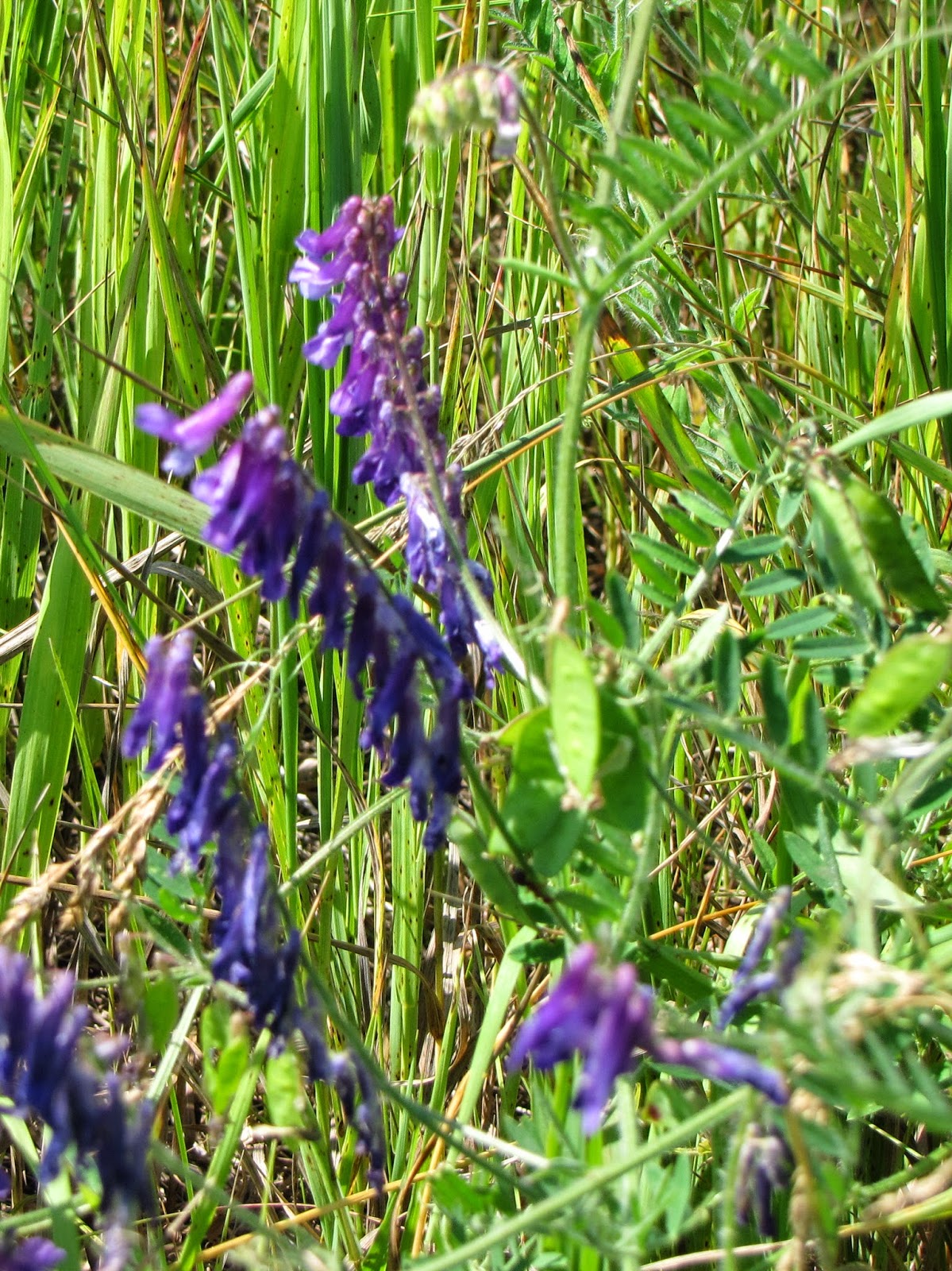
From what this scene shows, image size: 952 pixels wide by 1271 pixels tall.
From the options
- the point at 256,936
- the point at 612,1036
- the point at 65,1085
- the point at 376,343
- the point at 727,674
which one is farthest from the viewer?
the point at 376,343

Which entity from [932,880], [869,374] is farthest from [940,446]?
[932,880]

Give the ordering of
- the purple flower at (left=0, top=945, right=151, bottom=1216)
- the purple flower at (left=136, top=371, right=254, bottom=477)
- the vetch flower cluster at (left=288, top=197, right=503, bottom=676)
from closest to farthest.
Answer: the purple flower at (left=0, top=945, right=151, bottom=1216)
the purple flower at (left=136, top=371, right=254, bottom=477)
the vetch flower cluster at (left=288, top=197, right=503, bottom=676)

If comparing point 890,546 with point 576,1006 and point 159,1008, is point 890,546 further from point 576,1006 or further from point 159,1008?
point 159,1008

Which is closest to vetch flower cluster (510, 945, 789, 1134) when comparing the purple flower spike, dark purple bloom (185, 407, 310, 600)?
the purple flower spike

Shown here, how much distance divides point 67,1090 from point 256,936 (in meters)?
0.17

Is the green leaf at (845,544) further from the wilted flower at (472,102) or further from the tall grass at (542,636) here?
the wilted flower at (472,102)

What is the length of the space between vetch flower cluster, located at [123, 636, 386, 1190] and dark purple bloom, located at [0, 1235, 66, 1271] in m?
0.21

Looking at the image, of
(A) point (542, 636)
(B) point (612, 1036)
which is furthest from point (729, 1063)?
(A) point (542, 636)

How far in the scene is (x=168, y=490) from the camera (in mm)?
1414

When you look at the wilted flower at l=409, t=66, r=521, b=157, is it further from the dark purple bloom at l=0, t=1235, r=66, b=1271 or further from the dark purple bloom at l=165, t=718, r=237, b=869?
the dark purple bloom at l=0, t=1235, r=66, b=1271

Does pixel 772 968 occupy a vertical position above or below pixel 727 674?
below

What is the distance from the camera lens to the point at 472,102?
1.03 metres

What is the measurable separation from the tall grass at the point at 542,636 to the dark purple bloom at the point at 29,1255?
0.04 m

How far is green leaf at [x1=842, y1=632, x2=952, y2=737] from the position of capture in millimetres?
860
